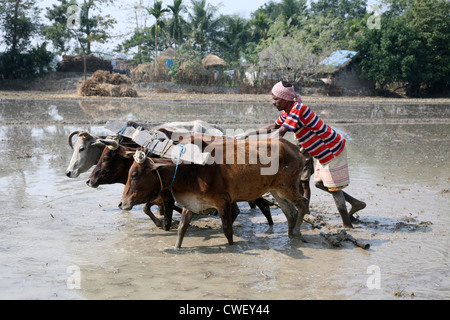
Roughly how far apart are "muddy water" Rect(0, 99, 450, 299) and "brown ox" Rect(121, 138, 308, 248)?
619 mm

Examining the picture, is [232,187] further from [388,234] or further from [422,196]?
[422,196]

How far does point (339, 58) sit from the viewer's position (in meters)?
40.7

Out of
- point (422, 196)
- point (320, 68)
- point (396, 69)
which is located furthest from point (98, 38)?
point (422, 196)

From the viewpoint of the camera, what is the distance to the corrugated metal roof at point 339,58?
39.8 m

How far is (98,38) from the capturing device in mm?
41781

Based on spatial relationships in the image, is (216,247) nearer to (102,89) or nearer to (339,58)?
(102,89)

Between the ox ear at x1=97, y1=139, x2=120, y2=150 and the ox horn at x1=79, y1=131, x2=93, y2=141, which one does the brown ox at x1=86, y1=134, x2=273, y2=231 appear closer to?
the ox ear at x1=97, y1=139, x2=120, y2=150

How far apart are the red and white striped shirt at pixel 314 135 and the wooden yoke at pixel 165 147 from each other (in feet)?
4.31

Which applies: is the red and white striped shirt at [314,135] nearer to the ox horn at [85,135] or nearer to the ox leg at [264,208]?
the ox leg at [264,208]

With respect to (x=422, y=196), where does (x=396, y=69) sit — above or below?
above


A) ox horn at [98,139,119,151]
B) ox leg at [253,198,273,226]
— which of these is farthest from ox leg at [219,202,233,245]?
ox horn at [98,139,119,151]

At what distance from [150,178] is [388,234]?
3.46 m

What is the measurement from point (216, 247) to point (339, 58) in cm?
3680

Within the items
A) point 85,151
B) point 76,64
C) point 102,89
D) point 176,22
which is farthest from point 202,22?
point 85,151
